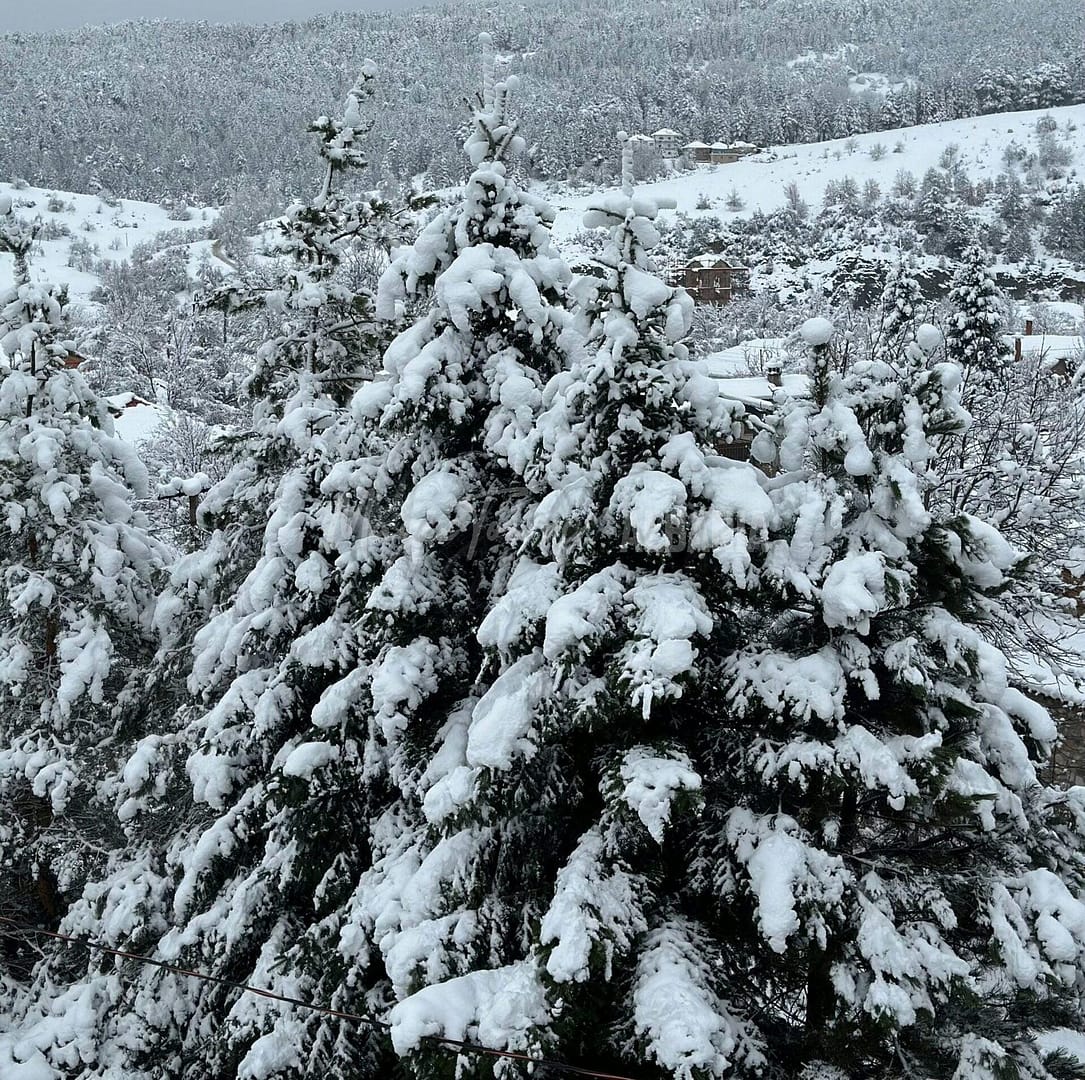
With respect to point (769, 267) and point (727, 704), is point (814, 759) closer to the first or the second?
point (727, 704)

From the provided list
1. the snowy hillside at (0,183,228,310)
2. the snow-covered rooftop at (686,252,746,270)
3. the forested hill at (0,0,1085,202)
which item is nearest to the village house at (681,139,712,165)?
the forested hill at (0,0,1085,202)

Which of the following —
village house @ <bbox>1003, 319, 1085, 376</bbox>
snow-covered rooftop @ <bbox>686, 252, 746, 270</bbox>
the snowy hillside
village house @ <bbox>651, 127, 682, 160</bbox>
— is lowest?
the snowy hillside

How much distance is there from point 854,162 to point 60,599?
13627 centimetres

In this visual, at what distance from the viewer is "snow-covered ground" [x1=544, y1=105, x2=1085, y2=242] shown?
114062 mm

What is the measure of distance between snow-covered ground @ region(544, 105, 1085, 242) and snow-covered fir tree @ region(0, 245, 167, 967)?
9951 centimetres

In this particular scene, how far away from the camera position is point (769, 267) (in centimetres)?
7562

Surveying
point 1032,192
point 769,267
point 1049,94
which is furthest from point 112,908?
point 1049,94

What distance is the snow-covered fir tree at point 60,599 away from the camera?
10.0 meters

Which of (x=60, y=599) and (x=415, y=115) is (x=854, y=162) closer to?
(x=415, y=115)

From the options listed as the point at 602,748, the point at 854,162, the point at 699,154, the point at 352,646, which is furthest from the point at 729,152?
the point at 602,748

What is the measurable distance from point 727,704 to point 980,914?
183cm

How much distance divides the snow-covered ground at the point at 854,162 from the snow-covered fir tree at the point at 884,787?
10417cm

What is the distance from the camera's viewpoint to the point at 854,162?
12694 centimetres

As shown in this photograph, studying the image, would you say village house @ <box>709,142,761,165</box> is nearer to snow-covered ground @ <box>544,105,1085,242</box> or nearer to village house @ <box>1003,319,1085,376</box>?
snow-covered ground @ <box>544,105,1085,242</box>
